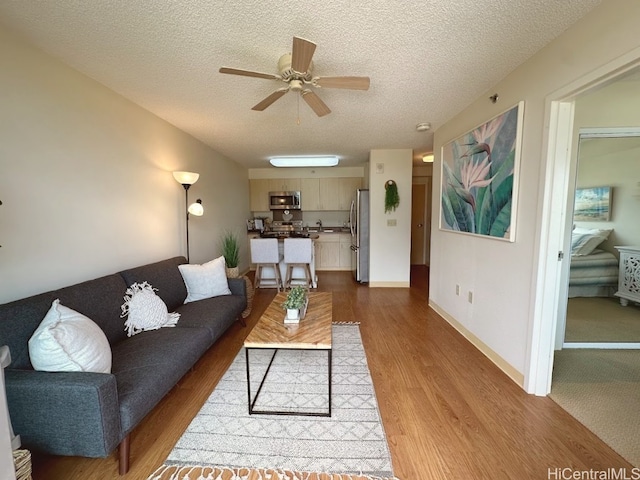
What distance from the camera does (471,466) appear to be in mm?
1301

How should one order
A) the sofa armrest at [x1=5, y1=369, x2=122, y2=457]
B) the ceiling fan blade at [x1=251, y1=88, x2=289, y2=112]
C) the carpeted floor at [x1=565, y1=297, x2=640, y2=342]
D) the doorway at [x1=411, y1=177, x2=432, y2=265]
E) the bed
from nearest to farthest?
1. the sofa armrest at [x1=5, y1=369, x2=122, y2=457]
2. the ceiling fan blade at [x1=251, y1=88, x2=289, y2=112]
3. the carpeted floor at [x1=565, y1=297, x2=640, y2=342]
4. the bed
5. the doorway at [x1=411, y1=177, x2=432, y2=265]

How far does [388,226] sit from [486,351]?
2.50m

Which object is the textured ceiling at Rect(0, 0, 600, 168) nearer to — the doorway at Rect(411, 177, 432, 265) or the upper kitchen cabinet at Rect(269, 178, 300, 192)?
the upper kitchen cabinet at Rect(269, 178, 300, 192)

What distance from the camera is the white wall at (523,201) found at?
137cm

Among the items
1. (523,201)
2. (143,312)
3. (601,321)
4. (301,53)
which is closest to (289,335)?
(143,312)

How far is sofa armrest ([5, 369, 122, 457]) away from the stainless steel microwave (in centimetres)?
501

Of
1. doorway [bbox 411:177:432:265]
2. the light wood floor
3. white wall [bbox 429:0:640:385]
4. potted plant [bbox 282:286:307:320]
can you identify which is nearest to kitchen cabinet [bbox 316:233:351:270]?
doorway [bbox 411:177:432:265]

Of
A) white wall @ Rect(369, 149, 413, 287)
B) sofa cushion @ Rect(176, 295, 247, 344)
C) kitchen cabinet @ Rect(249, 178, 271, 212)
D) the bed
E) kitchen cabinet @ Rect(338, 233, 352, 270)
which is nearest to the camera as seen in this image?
sofa cushion @ Rect(176, 295, 247, 344)

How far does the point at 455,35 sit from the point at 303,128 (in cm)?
202

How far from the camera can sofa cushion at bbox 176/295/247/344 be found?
213cm

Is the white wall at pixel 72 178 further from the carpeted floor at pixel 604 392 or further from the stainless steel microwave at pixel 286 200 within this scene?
the carpeted floor at pixel 604 392

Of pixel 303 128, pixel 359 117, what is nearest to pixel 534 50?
pixel 359 117

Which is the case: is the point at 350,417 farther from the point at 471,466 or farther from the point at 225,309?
the point at 225,309

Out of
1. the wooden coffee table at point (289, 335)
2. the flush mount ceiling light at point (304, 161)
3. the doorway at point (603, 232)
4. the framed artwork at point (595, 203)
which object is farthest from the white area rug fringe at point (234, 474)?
the flush mount ceiling light at point (304, 161)
